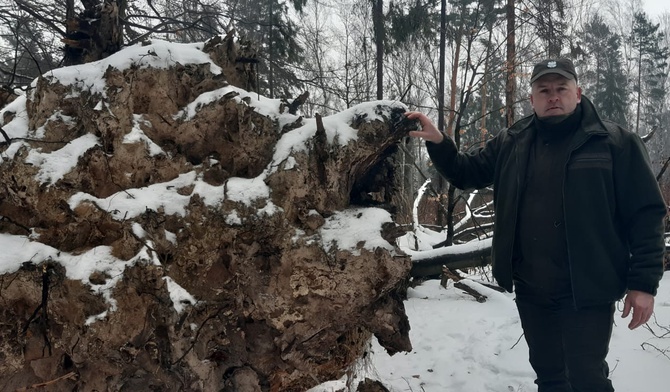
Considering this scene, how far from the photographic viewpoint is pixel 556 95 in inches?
89.0

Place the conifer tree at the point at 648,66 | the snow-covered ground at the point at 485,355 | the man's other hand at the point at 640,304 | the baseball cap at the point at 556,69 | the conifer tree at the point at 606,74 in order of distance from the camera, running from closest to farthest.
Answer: the man's other hand at the point at 640,304 → the baseball cap at the point at 556,69 → the snow-covered ground at the point at 485,355 → the conifer tree at the point at 606,74 → the conifer tree at the point at 648,66

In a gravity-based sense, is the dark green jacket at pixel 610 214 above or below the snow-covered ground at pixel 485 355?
above

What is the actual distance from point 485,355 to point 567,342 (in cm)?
173

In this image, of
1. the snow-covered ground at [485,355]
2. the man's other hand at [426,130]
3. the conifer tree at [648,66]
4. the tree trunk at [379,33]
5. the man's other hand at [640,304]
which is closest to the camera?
the man's other hand at [640,304]

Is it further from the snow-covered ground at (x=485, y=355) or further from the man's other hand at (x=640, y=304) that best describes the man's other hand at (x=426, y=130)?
the snow-covered ground at (x=485, y=355)

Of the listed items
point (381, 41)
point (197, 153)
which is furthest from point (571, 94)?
point (381, 41)

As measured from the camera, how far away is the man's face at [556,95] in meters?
2.24

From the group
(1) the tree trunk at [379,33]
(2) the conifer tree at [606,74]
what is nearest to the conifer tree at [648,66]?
(2) the conifer tree at [606,74]

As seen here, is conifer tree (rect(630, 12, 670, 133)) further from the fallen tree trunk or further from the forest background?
the fallen tree trunk

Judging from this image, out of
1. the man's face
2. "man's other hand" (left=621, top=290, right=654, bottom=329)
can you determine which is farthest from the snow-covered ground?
the man's face

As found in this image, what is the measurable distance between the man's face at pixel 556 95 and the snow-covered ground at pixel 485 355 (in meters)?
2.05

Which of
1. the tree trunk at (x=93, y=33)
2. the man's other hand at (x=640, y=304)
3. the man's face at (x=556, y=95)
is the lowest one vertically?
the man's other hand at (x=640, y=304)

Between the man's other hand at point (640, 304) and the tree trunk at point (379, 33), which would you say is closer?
the man's other hand at point (640, 304)

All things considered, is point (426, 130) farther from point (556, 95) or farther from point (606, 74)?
point (606, 74)
